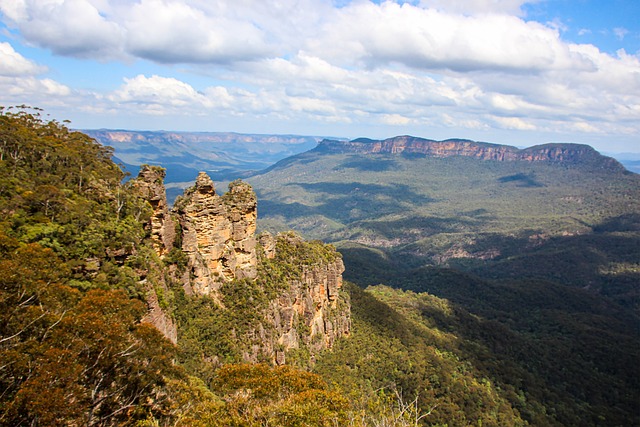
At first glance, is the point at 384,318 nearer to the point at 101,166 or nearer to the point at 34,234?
the point at 101,166

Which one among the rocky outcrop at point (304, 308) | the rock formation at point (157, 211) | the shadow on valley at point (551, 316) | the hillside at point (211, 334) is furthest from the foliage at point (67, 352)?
the shadow on valley at point (551, 316)

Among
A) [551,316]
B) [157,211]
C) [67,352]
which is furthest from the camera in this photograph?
[551,316]

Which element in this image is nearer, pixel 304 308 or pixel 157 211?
pixel 157 211

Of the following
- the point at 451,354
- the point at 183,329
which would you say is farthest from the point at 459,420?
the point at 183,329

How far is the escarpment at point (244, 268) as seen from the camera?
33.6m

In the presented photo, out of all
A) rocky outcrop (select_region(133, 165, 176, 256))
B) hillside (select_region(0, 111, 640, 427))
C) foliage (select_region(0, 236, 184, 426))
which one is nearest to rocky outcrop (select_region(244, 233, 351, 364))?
hillside (select_region(0, 111, 640, 427))

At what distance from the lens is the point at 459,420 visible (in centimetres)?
4644

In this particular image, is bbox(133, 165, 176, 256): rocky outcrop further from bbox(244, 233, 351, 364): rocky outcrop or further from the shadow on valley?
the shadow on valley

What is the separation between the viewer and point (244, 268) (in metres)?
39.9

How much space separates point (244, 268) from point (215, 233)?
18.0 ft

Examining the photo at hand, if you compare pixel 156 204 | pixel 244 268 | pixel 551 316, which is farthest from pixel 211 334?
pixel 551 316

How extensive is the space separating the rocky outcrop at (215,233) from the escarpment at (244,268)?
0.27ft

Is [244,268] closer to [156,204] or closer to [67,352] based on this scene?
[156,204]

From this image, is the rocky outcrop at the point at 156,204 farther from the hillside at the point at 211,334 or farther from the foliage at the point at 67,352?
the foliage at the point at 67,352
